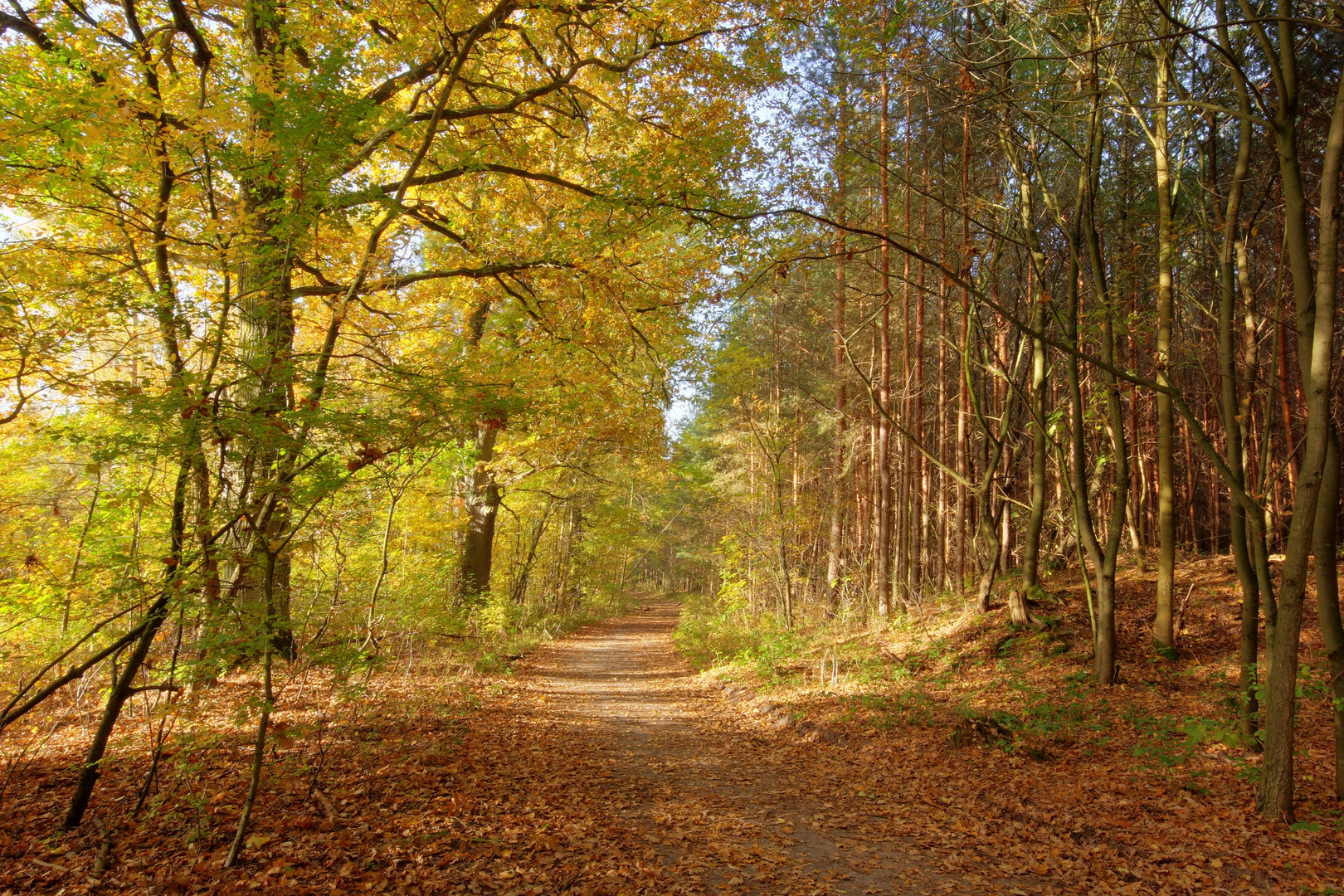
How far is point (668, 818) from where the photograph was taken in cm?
487

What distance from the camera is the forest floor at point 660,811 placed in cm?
368

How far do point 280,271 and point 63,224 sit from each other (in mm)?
2300

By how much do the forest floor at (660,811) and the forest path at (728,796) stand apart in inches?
1.1

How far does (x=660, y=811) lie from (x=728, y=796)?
722 mm

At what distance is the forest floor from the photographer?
3.68 metres

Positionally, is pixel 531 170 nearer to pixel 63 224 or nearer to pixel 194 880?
pixel 63 224

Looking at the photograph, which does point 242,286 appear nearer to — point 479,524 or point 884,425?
point 479,524

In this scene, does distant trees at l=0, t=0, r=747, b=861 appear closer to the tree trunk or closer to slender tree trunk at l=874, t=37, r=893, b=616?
slender tree trunk at l=874, t=37, r=893, b=616

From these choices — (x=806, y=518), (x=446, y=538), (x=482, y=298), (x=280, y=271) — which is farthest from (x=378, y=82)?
(x=806, y=518)

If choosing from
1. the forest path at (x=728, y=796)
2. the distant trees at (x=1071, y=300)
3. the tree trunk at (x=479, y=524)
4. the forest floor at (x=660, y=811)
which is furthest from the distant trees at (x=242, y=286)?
the tree trunk at (x=479, y=524)

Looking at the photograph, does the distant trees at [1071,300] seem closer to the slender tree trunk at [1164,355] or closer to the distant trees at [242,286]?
the slender tree trunk at [1164,355]

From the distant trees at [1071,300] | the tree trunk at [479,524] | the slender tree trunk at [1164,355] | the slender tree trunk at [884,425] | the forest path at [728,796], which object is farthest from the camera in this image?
the tree trunk at [479,524]

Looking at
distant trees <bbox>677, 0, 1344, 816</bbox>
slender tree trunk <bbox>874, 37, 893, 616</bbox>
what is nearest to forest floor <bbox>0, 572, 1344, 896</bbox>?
distant trees <bbox>677, 0, 1344, 816</bbox>

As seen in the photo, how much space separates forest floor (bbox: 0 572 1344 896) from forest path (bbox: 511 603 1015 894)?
0.03m
